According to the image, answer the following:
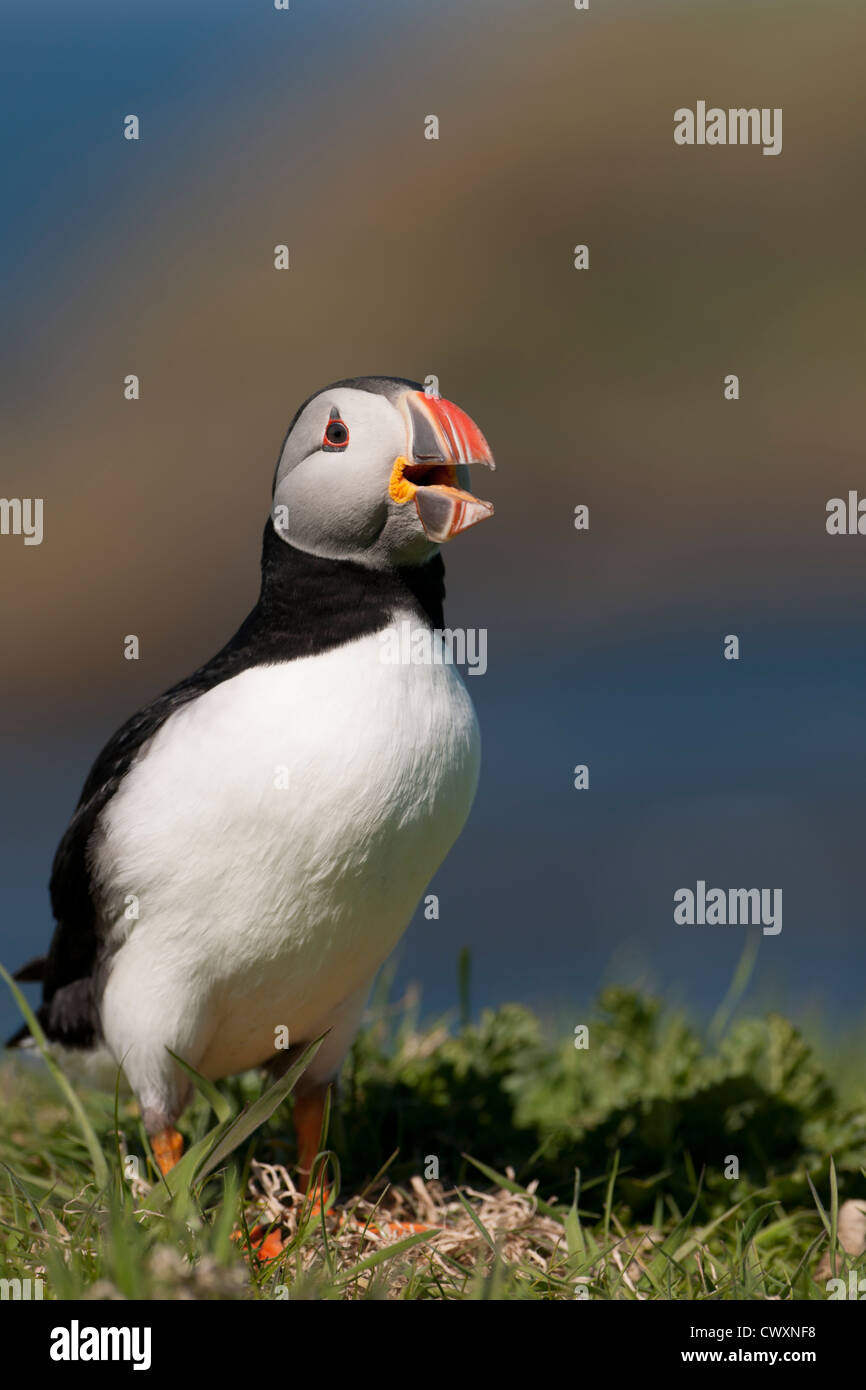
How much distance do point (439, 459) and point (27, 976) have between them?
8.26 ft

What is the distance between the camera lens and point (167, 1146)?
4184 millimetres

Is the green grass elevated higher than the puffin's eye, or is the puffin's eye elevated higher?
the puffin's eye

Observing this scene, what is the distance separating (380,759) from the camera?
12.5 feet

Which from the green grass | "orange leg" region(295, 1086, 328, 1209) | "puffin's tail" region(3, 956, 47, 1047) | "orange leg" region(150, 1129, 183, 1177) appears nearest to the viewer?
the green grass

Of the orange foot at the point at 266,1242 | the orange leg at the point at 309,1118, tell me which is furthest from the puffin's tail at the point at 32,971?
the orange foot at the point at 266,1242

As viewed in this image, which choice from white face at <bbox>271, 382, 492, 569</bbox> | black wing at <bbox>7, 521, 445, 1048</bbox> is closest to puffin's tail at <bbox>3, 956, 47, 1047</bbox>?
black wing at <bbox>7, 521, 445, 1048</bbox>

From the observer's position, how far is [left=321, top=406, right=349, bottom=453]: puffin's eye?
3930 millimetres

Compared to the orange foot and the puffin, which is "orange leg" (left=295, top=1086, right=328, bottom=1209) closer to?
the puffin

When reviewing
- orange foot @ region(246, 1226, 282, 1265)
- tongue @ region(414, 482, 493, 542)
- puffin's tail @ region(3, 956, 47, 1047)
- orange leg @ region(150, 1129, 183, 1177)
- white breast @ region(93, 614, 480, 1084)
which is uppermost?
tongue @ region(414, 482, 493, 542)

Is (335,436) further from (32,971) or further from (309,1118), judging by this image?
(32,971)

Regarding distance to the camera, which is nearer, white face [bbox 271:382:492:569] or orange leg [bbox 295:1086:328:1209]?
white face [bbox 271:382:492:569]

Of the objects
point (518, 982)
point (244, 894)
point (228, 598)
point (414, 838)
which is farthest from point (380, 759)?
point (228, 598)

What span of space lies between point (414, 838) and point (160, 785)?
0.73m
